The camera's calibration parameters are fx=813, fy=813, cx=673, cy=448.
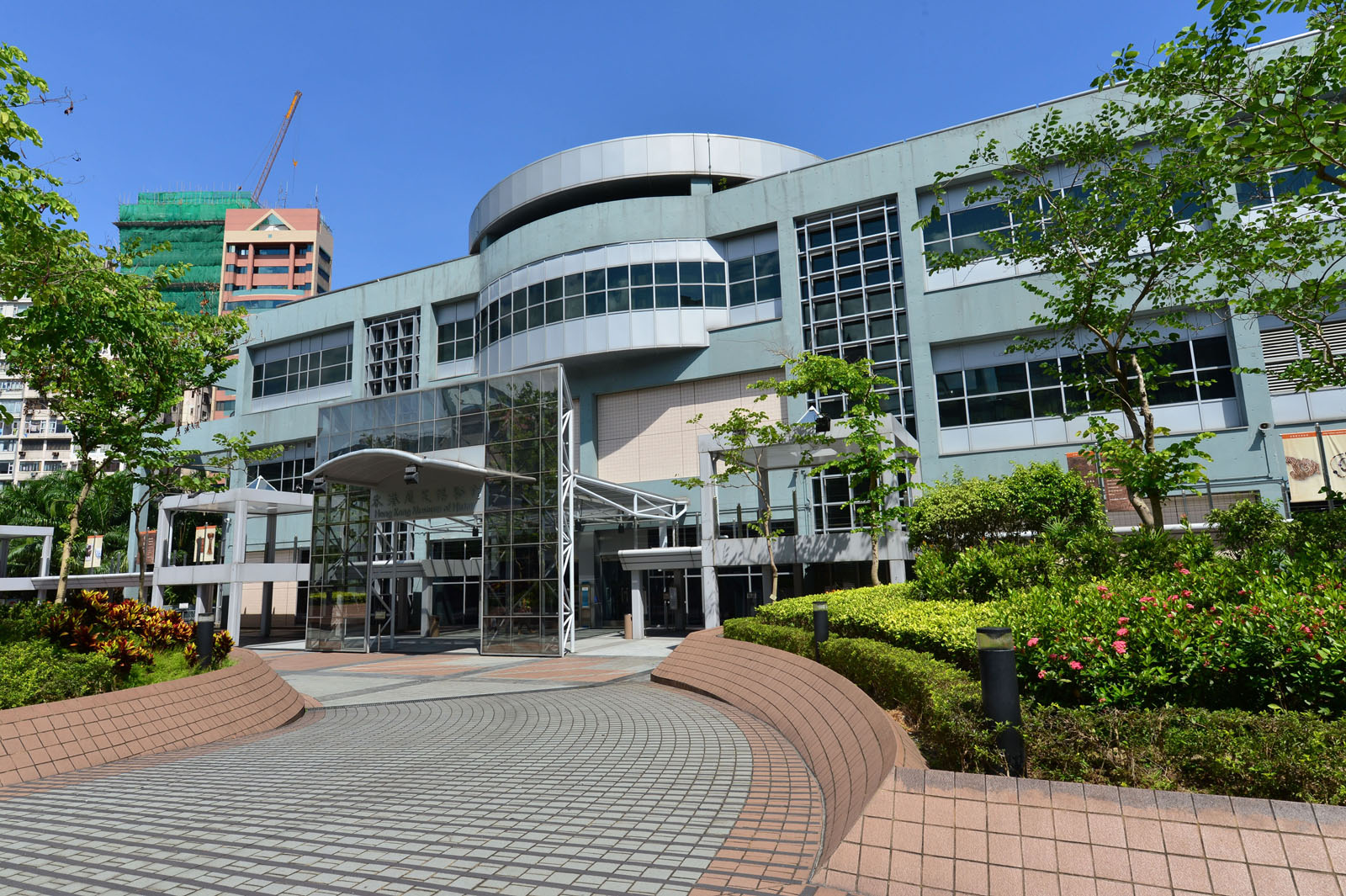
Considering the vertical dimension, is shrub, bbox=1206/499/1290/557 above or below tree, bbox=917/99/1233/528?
below

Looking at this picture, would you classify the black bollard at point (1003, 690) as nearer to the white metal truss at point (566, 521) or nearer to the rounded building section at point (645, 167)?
the white metal truss at point (566, 521)

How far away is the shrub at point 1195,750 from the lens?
4.09 m

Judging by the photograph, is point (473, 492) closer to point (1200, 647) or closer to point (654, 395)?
point (654, 395)

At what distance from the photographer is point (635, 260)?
109 feet

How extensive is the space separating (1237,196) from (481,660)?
26.6 metres

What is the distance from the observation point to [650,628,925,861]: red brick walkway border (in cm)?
576

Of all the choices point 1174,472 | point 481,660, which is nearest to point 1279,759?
point 1174,472

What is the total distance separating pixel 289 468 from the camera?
42.8 m

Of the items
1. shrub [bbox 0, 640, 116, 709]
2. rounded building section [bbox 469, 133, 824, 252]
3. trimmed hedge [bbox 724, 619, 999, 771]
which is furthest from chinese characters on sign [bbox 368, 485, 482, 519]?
rounded building section [bbox 469, 133, 824, 252]

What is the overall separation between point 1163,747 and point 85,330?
510 inches

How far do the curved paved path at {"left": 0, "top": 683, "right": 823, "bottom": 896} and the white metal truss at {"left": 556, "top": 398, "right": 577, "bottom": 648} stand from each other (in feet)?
42.6

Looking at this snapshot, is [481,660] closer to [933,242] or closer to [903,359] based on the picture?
[903,359]

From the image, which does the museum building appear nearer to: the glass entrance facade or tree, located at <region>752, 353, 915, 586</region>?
the glass entrance facade

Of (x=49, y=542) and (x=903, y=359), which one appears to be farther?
(x=49, y=542)
